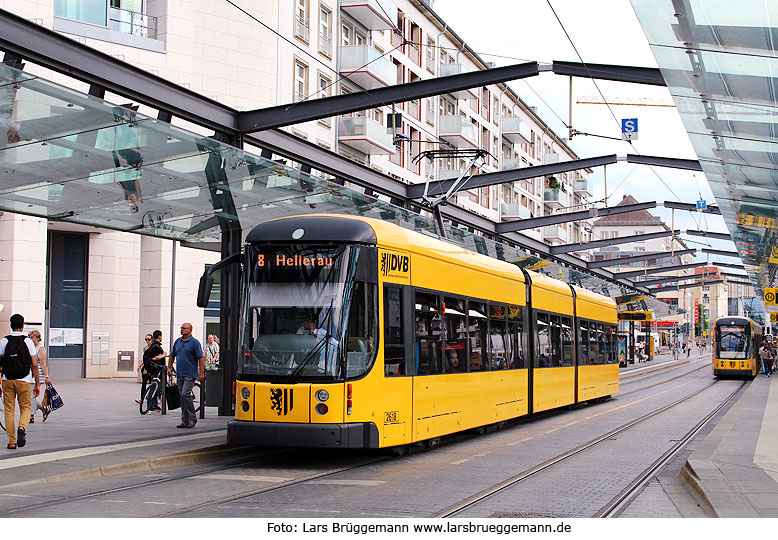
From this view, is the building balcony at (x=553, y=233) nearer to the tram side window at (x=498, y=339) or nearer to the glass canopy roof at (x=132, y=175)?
the glass canopy roof at (x=132, y=175)

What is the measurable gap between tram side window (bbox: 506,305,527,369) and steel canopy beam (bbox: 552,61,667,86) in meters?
4.45

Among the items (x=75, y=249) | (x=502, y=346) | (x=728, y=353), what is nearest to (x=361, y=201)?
(x=502, y=346)

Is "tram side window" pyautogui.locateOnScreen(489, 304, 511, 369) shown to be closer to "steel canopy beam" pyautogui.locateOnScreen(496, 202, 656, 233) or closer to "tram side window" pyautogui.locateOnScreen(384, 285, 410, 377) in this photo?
"tram side window" pyautogui.locateOnScreen(384, 285, 410, 377)

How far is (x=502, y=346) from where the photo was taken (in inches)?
677

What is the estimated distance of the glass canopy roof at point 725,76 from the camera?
11852 millimetres

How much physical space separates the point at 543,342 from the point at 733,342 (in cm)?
2993

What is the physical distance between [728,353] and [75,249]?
101ft

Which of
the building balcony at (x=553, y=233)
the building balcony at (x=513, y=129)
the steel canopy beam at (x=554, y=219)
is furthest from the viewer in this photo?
the building balcony at (x=553, y=233)

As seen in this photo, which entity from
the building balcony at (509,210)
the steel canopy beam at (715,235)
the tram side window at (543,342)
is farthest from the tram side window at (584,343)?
the building balcony at (509,210)

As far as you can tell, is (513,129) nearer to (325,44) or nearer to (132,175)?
(325,44)

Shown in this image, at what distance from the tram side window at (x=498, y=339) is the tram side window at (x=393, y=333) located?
13.1 feet

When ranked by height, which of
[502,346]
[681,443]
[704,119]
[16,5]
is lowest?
[681,443]
